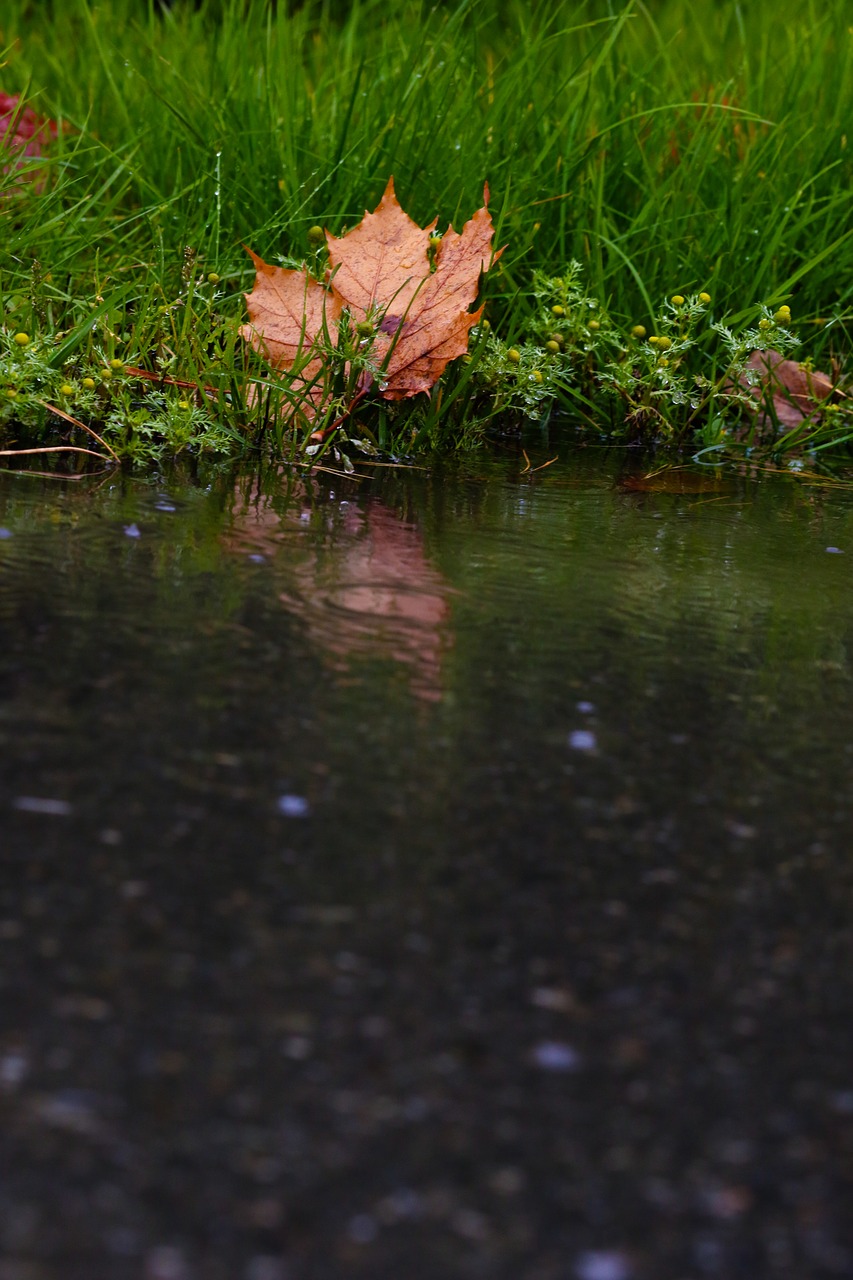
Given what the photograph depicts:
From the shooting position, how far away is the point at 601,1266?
28.7 inches

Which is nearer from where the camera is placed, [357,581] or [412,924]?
[412,924]

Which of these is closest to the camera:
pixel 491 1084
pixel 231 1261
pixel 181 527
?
pixel 231 1261

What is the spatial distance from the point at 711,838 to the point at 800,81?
2.76 m

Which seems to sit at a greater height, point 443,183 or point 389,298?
point 443,183

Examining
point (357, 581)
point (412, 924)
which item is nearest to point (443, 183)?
point (357, 581)

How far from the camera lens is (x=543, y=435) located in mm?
2730

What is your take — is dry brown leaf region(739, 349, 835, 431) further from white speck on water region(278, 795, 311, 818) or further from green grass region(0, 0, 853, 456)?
white speck on water region(278, 795, 311, 818)

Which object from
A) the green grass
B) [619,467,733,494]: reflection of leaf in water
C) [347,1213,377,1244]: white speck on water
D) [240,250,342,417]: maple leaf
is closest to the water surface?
[347,1213,377,1244]: white speck on water

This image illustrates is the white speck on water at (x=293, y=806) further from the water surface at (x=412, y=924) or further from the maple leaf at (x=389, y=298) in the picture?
the maple leaf at (x=389, y=298)

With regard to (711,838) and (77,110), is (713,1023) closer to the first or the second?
(711,838)

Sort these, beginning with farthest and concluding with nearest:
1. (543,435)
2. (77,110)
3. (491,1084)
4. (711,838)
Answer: (77,110) → (543,435) → (711,838) → (491,1084)

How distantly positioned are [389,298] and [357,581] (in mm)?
875

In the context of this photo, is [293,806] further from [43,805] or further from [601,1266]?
[601,1266]

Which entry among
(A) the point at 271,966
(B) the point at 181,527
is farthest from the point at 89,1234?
(B) the point at 181,527
